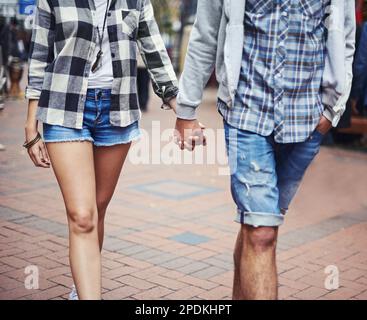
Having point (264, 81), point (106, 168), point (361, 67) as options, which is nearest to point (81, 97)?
point (106, 168)

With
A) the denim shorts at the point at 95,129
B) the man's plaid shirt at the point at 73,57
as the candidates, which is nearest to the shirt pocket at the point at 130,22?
the man's plaid shirt at the point at 73,57

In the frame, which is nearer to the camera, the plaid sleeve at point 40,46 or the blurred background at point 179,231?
the plaid sleeve at point 40,46

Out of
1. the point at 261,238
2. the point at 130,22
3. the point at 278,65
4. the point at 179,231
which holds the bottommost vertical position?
the point at 179,231

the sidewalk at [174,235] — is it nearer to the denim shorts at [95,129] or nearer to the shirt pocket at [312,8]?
the denim shorts at [95,129]

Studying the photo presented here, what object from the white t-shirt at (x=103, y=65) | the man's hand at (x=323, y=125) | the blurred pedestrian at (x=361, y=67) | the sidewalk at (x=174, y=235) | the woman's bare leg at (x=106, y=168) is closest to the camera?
the man's hand at (x=323, y=125)

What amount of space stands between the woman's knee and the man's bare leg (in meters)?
0.71

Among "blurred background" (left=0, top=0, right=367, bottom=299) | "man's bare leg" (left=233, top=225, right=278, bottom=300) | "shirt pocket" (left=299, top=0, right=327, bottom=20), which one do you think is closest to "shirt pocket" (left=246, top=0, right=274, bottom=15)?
"shirt pocket" (left=299, top=0, right=327, bottom=20)

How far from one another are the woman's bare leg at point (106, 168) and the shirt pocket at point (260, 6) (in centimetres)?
94

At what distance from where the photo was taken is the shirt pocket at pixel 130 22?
9.12 feet

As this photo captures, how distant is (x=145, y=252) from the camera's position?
13.7ft

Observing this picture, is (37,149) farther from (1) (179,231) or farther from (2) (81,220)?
(1) (179,231)

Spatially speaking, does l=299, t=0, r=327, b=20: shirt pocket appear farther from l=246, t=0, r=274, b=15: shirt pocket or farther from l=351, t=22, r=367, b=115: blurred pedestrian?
l=351, t=22, r=367, b=115: blurred pedestrian

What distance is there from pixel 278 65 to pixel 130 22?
0.82 m

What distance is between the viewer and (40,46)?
2.70 m
